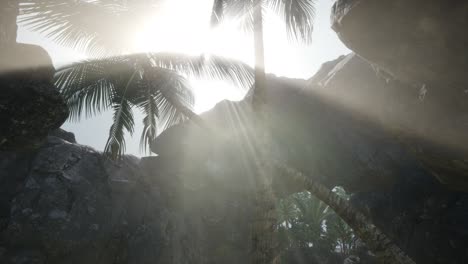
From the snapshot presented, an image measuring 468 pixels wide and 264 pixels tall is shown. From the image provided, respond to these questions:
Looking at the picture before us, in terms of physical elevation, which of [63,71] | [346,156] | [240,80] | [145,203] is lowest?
[145,203]

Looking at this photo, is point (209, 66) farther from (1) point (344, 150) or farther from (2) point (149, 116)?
(1) point (344, 150)

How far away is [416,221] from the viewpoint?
13.3 meters

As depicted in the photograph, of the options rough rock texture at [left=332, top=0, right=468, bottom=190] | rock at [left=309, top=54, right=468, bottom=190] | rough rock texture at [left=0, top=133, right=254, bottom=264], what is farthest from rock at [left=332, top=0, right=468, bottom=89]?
rough rock texture at [left=0, top=133, right=254, bottom=264]

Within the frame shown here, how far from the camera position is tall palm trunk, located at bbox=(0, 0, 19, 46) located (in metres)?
2.51

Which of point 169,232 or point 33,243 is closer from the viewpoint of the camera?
point 33,243

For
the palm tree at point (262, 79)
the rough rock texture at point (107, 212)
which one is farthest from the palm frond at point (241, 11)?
the rough rock texture at point (107, 212)

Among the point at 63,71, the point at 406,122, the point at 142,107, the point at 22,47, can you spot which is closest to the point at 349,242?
the point at 406,122

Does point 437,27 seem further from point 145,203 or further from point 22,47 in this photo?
point 145,203

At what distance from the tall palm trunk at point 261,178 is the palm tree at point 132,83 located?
1.43 m

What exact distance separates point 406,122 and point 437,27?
2.74 m

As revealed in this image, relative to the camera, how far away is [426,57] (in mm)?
5641

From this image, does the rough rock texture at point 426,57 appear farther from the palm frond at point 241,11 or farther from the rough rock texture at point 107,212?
the rough rock texture at point 107,212

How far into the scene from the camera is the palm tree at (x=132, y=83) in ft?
28.4

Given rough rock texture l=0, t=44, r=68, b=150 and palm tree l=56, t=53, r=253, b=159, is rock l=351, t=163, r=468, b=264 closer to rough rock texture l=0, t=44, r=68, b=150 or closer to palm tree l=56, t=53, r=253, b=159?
palm tree l=56, t=53, r=253, b=159
